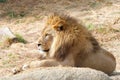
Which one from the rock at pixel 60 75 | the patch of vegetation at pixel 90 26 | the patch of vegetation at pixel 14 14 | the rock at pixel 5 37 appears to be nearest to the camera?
the rock at pixel 60 75

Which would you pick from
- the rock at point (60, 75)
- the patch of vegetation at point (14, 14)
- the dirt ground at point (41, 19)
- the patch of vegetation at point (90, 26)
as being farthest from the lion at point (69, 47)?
the patch of vegetation at point (14, 14)

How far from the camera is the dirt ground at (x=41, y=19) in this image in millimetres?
8273

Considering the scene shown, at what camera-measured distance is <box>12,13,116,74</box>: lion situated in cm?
561

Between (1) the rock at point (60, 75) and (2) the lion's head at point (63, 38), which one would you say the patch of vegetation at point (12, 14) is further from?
(1) the rock at point (60, 75)

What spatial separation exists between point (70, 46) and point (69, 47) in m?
0.02

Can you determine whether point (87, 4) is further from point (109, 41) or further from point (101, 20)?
point (109, 41)

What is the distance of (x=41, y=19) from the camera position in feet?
35.8

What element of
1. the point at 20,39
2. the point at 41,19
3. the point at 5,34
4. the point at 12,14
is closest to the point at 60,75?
the point at 20,39

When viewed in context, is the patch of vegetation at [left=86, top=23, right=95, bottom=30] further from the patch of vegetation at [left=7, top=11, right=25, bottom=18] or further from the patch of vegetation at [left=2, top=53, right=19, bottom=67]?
the patch of vegetation at [left=2, top=53, right=19, bottom=67]

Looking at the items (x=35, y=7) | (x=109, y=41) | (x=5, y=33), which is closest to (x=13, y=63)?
(x=5, y=33)

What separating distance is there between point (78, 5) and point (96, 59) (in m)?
6.15

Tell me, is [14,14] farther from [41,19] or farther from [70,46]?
[70,46]

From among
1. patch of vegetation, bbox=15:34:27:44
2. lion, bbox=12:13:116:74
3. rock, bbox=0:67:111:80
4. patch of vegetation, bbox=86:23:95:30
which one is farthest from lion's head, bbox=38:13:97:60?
patch of vegetation, bbox=86:23:95:30

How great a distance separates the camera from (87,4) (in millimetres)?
11727
